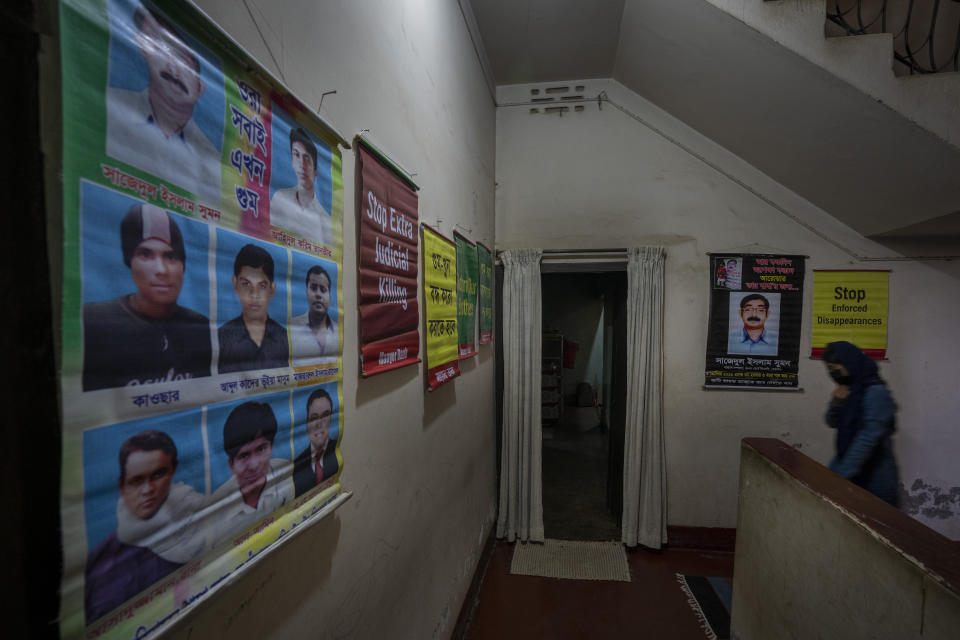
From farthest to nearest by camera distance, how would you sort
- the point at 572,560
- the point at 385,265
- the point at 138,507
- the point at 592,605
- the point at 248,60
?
1. the point at 572,560
2. the point at 592,605
3. the point at 385,265
4. the point at 248,60
5. the point at 138,507

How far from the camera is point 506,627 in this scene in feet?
7.56

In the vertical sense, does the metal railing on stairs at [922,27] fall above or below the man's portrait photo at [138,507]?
above

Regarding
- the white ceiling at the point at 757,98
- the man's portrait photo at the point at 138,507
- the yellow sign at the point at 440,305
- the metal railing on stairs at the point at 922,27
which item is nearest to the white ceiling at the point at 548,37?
the white ceiling at the point at 757,98

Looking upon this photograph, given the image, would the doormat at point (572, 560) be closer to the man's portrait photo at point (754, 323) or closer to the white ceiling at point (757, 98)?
the man's portrait photo at point (754, 323)

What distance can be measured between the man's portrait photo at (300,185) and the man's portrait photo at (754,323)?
10.2ft

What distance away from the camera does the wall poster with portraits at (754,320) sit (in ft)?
9.96

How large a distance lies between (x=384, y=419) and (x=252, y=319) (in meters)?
0.67

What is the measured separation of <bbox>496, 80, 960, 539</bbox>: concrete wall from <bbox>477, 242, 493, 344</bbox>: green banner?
0.58 metres

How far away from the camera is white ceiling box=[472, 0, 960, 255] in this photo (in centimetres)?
218

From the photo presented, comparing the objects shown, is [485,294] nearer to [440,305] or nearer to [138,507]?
[440,305]

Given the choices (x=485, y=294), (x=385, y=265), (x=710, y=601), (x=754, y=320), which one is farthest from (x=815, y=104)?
(x=710, y=601)

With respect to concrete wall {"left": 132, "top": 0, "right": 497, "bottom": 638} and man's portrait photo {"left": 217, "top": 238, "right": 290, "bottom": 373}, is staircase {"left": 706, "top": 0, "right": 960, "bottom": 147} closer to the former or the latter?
concrete wall {"left": 132, "top": 0, "right": 497, "bottom": 638}

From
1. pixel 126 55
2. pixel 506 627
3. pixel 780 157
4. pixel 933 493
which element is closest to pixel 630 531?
pixel 506 627

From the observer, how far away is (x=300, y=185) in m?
0.82
